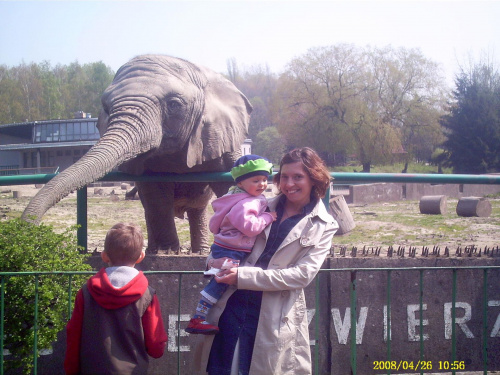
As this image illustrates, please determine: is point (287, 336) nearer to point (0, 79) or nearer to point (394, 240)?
point (394, 240)

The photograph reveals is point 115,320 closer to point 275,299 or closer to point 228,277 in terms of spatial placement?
point 228,277

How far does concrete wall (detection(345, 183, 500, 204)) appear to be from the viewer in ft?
60.9

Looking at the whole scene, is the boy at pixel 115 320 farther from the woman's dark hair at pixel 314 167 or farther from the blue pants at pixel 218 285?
the woman's dark hair at pixel 314 167

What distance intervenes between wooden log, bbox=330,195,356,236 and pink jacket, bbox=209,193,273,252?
6885 mm

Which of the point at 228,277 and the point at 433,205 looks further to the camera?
the point at 433,205

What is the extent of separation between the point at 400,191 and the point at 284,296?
695 inches

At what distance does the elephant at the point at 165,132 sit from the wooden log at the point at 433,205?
8635 millimetres

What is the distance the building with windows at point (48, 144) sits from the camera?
1911 inches

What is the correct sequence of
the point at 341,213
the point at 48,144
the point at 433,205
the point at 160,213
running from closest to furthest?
the point at 160,213 < the point at 341,213 < the point at 433,205 < the point at 48,144

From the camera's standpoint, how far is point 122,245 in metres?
2.83

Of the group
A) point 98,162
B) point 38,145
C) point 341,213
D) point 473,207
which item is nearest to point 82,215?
point 98,162

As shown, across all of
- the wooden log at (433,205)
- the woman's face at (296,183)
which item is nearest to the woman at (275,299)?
the woman's face at (296,183)

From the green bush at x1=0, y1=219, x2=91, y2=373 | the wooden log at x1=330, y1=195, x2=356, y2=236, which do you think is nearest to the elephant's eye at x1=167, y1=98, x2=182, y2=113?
the green bush at x1=0, y1=219, x2=91, y2=373

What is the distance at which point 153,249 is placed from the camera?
6133 mm
